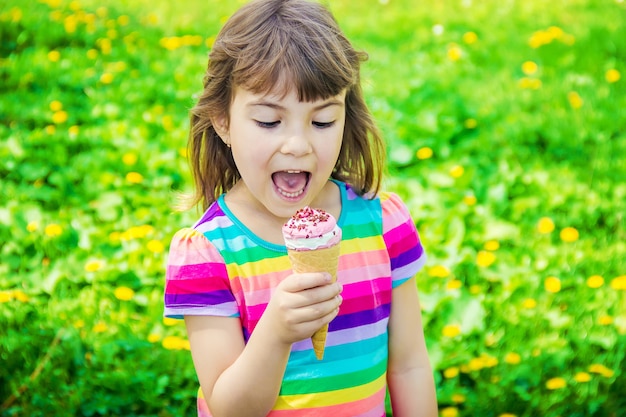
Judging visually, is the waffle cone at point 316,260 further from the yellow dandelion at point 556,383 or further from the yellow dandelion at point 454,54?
the yellow dandelion at point 454,54

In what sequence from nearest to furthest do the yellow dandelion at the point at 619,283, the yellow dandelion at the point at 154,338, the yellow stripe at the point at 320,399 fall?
the yellow stripe at the point at 320,399 → the yellow dandelion at the point at 154,338 → the yellow dandelion at the point at 619,283

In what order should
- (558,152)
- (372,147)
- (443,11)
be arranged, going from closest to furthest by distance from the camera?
(372,147) < (558,152) < (443,11)

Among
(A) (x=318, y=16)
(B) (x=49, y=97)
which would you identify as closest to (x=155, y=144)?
(B) (x=49, y=97)

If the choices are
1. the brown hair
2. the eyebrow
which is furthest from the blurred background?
the eyebrow

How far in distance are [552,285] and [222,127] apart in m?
1.55

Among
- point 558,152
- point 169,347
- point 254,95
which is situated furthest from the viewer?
point 558,152

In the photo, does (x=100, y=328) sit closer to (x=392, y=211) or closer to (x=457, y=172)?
(x=392, y=211)

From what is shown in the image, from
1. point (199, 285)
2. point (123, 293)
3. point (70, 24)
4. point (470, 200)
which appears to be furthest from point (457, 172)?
point (70, 24)

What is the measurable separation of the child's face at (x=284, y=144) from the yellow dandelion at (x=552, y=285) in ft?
4.77

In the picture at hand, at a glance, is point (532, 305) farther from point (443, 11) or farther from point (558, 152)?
point (443, 11)

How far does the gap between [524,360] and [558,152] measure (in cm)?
150

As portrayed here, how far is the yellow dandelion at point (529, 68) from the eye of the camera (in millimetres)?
4633

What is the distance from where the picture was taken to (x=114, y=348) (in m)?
2.60

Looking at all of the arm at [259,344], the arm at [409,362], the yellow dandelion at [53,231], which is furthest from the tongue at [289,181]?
the yellow dandelion at [53,231]
